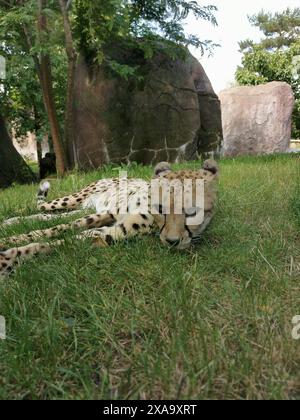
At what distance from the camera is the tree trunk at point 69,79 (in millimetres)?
6809

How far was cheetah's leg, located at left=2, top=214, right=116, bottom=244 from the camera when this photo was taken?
3061mm

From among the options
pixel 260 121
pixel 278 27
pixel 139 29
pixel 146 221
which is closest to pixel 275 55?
pixel 278 27

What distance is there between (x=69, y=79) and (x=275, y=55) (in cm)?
1191

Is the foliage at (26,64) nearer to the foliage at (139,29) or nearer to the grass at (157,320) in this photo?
the foliage at (139,29)

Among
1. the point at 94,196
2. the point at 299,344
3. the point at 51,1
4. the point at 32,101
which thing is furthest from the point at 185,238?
the point at 32,101

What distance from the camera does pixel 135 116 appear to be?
760 cm

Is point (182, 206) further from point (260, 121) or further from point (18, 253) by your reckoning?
point (260, 121)

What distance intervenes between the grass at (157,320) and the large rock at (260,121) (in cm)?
987

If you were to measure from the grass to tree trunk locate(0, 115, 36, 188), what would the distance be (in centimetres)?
577

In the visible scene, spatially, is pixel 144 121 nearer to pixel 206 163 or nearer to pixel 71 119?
pixel 71 119

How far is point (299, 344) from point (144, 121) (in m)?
6.24

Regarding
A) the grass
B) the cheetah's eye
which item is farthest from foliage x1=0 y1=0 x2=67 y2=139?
the grass

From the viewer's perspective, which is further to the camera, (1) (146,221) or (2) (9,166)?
(2) (9,166)

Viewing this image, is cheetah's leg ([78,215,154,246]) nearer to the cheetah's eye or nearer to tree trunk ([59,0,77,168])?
the cheetah's eye
